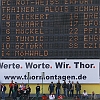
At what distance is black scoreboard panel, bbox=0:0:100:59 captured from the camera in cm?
2816

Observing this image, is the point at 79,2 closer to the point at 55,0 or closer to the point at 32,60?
the point at 55,0

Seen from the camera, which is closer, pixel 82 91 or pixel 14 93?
pixel 14 93

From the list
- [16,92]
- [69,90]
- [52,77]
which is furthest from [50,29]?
[16,92]

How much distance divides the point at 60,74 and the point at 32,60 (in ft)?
9.15

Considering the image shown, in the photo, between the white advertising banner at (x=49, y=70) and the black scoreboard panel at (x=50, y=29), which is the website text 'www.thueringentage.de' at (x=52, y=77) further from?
the black scoreboard panel at (x=50, y=29)

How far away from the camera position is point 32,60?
29469 mm

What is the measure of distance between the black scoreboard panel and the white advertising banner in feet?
3.21

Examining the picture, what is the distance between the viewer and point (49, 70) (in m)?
29.9

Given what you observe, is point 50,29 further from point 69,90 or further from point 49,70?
point 69,90

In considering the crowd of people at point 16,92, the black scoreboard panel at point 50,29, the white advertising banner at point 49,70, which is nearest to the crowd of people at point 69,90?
the white advertising banner at point 49,70

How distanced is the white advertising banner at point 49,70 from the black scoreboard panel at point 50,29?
98cm

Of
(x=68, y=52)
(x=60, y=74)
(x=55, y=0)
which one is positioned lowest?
(x=60, y=74)

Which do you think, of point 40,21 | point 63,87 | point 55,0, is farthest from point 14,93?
point 55,0

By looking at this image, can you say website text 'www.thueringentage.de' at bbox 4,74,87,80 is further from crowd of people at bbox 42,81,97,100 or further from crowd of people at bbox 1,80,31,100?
crowd of people at bbox 1,80,31,100
